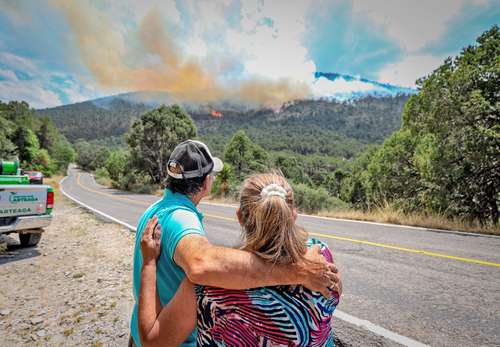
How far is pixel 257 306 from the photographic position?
1.12 metres

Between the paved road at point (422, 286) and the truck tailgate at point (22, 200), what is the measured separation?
4.12 metres

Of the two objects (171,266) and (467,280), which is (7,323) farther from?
(467,280)

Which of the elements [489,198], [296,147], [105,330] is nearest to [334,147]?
[296,147]

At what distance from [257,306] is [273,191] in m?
0.48

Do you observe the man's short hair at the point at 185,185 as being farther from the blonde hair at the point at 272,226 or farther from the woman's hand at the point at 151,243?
the blonde hair at the point at 272,226

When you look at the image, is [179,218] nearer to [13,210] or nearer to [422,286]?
[422,286]

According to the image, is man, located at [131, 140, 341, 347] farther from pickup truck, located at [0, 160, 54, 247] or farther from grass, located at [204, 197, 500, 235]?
grass, located at [204, 197, 500, 235]

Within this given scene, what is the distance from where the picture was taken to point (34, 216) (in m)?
5.99

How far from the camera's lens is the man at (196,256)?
106 centimetres

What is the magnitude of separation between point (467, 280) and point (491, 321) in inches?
51.8

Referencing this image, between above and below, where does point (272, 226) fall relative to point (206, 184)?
below

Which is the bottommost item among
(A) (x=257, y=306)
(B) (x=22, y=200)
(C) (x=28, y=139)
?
(B) (x=22, y=200)

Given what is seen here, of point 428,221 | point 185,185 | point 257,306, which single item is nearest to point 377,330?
point 257,306

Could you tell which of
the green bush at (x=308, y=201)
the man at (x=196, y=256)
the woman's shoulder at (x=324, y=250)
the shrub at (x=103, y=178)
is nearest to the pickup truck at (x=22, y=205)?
the man at (x=196, y=256)
